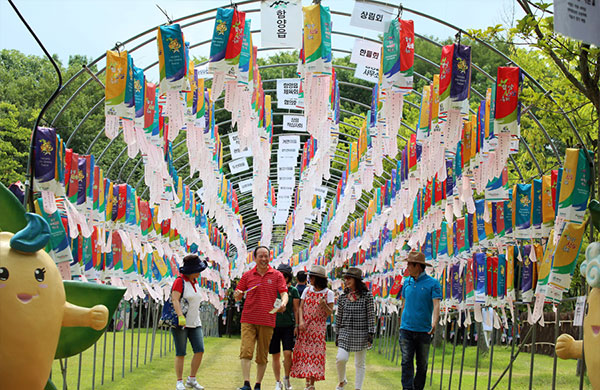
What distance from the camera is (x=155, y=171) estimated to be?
8297mm

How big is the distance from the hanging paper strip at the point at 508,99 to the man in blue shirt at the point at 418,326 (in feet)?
5.82

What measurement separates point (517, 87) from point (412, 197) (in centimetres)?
371

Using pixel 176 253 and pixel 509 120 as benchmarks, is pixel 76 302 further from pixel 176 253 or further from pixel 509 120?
pixel 176 253

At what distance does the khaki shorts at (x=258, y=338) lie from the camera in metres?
8.28

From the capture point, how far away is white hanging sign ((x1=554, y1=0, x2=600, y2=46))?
3990 millimetres

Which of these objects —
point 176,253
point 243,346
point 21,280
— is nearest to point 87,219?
point 243,346

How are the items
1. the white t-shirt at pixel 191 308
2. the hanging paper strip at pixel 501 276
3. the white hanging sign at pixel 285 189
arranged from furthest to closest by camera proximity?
the white hanging sign at pixel 285 189 → the white t-shirt at pixel 191 308 → the hanging paper strip at pixel 501 276

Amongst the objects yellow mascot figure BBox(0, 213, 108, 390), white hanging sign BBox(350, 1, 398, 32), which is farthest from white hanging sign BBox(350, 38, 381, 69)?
yellow mascot figure BBox(0, 213, 108, 390)

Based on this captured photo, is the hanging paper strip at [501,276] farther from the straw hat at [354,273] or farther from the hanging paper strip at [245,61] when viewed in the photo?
the hanging paper strip at [245,61]

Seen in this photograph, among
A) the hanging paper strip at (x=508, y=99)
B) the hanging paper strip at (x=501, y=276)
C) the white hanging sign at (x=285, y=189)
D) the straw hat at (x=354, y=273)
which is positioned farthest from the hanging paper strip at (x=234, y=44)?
the white hanging sign at (x=285, y=189)

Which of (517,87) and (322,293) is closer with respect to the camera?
(517,87)

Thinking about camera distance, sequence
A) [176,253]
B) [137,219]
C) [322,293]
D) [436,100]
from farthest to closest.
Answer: [176,253] → [137,219] → [322,293] → [436,100]

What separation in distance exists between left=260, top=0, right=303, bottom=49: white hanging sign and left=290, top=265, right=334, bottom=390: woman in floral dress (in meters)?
2.67

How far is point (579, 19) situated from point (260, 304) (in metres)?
5.17
